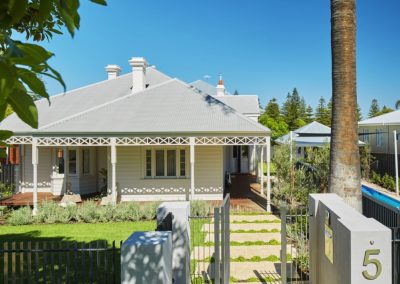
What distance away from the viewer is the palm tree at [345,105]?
23.9 feet

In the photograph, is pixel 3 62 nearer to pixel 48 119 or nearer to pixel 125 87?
pixel 48 119

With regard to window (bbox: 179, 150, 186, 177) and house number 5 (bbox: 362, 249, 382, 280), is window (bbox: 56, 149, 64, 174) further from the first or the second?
house number 5 (bbox: 362, 249, 382, 280)

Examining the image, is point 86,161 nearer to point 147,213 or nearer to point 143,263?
point 147,213

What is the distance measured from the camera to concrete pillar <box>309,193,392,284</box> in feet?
14.6

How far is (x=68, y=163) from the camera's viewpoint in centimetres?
1900

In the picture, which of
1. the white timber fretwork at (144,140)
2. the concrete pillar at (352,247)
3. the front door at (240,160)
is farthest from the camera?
the front door at (240,160)

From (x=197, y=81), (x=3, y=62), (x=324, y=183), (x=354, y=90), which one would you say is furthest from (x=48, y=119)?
(x=197, y=81)

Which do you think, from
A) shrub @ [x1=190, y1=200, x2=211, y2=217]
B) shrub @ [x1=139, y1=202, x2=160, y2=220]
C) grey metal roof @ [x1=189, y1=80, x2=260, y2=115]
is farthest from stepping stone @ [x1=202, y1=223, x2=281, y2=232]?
grey metal roof @ [x1=189, y1=80, x2=260, y2=115]

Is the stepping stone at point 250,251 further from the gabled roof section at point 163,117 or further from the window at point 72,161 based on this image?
the window at point 72,161

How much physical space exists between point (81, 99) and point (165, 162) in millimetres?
7591

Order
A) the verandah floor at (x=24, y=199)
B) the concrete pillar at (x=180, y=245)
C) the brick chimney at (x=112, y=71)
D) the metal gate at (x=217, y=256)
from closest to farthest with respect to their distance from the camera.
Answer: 1. the metal gate at (x=217, y=256)
2. the concrete pillar at (x=180, y=245)
3. the verandah floor at (x=24, y=199)
4. the brick chimney at (x=112, y=71)

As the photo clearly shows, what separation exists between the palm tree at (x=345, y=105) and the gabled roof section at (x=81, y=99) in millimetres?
14245

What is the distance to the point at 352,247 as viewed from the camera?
4453mm

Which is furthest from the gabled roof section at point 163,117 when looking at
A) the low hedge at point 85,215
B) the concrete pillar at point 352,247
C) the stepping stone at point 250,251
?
the concrete pillar at point 352,247
